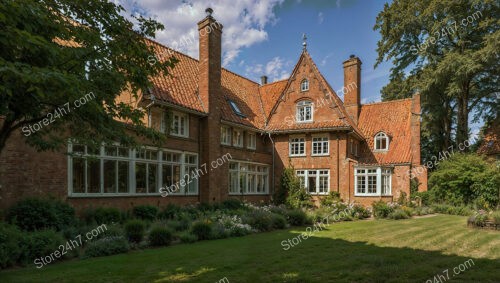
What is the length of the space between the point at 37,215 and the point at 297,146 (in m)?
19.4

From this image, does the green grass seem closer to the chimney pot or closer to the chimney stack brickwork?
the chimney stack brickwork

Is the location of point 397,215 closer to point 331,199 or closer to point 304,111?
point 331,199

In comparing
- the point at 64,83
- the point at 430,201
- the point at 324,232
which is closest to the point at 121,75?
the point at 64,83

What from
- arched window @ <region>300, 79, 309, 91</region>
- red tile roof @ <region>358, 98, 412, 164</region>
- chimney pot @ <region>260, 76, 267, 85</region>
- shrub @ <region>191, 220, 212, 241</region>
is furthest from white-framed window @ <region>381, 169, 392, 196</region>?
shrub @ <region>191, 220, 212, 241</region>

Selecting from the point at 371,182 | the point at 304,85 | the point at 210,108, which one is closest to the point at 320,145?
the point at 371,182

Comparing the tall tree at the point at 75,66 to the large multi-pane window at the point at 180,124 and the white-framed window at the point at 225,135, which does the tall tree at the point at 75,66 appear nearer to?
the large multi-pane window at the point at 180,124

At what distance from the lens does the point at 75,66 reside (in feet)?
19.1

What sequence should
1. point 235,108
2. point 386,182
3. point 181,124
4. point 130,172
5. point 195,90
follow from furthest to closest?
point 386,182 < point 235,108 < point 195,90 < point 181,124 < point 130,172

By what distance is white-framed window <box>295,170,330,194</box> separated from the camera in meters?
26.9

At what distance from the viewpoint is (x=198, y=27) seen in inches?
873

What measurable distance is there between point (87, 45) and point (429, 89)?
1207 inches

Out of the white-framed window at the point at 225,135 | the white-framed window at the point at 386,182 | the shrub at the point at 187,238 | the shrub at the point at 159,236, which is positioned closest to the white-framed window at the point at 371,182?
the white-framed window at the point at 386,182

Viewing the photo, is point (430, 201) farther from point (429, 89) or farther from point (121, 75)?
point (121, 75)

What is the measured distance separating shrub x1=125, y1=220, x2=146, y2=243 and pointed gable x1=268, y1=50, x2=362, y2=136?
57.2 feet
